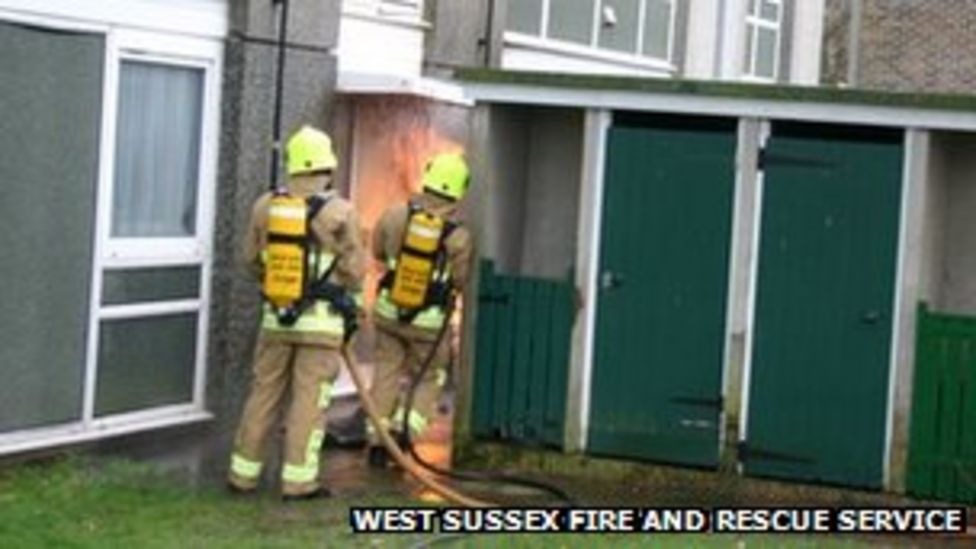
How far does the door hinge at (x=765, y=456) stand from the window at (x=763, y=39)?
46.8 feet

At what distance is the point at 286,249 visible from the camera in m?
9.91

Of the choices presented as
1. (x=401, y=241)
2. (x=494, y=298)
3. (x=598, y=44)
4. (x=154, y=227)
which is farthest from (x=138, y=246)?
(x=598, y=44)

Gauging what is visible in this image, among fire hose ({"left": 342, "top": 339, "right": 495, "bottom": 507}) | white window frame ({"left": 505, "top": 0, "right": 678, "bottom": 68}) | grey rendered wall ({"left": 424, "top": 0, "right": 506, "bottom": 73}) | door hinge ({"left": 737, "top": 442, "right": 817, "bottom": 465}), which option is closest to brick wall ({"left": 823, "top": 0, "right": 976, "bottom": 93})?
white window frame ({"left": 505, "top": 0, "right": 678, "bottom": 68})

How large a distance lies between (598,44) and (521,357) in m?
7.72

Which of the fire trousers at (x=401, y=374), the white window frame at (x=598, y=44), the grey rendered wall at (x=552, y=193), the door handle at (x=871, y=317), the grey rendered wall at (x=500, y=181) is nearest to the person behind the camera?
the door handle at (x=871, y=317)

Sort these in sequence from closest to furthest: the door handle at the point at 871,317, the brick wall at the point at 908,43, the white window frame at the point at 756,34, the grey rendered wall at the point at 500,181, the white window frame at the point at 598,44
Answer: the door handle at the point at 871,317 < the grey rendered wall at the point at 500,181 < the white window frame at the point at 598,44 < the white window frame at the point at 756,34 < the brick wall at the point at 908,43

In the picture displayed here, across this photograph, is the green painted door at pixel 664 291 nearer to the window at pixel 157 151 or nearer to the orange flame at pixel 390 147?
the window at pixel 157 151

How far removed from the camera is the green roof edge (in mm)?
10211

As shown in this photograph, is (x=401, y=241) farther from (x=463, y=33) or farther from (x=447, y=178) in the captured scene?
(x=463, y=33)

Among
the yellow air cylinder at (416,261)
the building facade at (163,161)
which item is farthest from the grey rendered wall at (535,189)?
the yellow air cylinder at (416,261)

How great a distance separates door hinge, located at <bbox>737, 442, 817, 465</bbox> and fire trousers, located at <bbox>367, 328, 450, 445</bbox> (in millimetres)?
1885

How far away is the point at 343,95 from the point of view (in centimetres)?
1366

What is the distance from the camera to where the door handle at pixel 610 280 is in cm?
1114

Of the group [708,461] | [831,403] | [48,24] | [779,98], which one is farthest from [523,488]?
[48,24]
